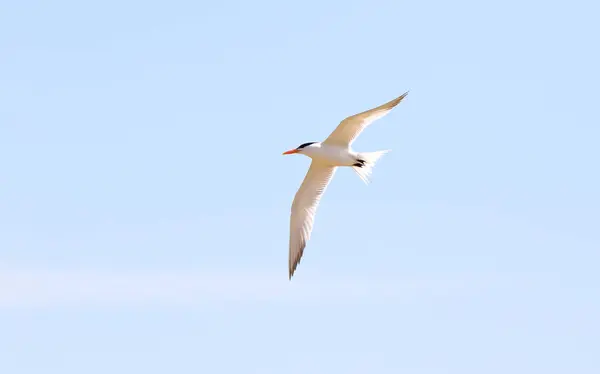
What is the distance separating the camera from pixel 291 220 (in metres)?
23.3

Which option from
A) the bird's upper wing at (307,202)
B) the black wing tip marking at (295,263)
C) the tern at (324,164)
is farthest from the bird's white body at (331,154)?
the black wing tip marking at (295,263)

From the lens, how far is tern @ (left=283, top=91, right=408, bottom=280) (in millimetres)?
20969

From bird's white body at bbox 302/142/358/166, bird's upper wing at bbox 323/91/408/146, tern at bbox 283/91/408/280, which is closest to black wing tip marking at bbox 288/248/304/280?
tern at bbox 283/91/408/280

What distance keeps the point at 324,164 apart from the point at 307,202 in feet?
4.07

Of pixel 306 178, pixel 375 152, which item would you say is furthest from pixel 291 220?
pixel 375 152

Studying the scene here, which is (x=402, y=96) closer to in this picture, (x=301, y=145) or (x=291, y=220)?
(x=301, y=145)

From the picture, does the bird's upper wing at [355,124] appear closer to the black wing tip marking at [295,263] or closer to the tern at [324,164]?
the tern at [324,164]

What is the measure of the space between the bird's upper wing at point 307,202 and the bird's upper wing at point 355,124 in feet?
4.61

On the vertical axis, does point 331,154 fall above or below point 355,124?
below

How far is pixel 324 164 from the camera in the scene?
22.7 metres

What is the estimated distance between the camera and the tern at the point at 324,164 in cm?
2097

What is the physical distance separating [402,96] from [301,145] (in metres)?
3.30

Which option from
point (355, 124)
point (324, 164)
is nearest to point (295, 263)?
point (324, 164)

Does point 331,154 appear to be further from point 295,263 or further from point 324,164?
point 295,263
